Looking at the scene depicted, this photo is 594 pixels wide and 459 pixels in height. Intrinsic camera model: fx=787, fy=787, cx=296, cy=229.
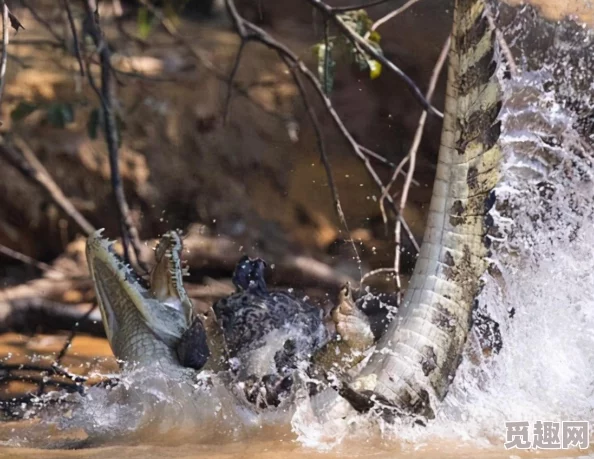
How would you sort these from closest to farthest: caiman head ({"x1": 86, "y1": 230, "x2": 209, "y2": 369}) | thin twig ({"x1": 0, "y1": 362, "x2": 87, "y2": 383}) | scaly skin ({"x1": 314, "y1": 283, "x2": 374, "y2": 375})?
scaly skin ({"x1": 314, "y1": 283, "x2": 374, "y2": 375}) < caiman head ({"x1": 86, "y1": 230, "x2": 209, "y2": 369}) < thin twig ({"x1": 0, "y1": 362, "x2": 87, "y2": 383})

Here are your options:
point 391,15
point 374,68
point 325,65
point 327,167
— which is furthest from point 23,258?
point 391,15

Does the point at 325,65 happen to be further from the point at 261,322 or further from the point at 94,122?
the point at 261,322

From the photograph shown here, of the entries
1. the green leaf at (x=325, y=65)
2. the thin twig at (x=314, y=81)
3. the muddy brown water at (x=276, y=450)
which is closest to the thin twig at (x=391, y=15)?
the green leaf at (x=325, y=65)

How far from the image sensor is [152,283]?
170 centimetres

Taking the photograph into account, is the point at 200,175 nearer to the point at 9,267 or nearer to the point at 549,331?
the point at 9,267

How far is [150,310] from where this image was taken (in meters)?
1.66

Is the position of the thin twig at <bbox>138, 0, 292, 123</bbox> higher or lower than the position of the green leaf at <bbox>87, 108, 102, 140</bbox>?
higher

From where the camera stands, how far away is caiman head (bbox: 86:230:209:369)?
1620 millimetres

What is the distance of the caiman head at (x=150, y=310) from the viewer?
162 centimetres

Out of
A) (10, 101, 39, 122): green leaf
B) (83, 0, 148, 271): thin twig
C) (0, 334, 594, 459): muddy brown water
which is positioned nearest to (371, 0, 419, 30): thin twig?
(83, 0, 148, 271): thin twig

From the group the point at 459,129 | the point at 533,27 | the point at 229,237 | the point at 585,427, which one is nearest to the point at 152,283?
the point at 459,129

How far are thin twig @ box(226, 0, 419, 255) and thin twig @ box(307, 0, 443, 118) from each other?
200 mm

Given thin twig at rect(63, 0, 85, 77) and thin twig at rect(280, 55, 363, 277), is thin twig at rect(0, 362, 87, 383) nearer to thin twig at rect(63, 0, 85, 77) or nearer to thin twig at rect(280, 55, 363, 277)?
thin twig at rect(63, 0, 85, 77)

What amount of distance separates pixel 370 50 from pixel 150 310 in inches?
56.1
